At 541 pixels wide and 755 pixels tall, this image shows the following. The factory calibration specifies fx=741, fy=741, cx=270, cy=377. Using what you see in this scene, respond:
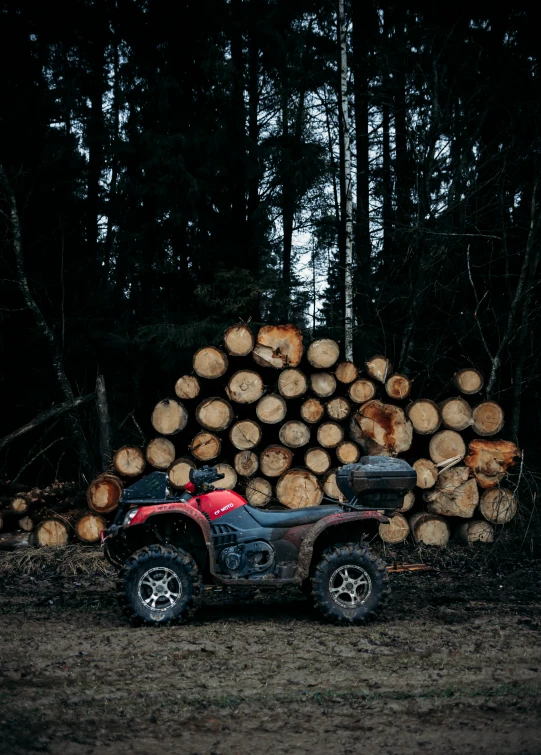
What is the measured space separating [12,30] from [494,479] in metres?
12.4

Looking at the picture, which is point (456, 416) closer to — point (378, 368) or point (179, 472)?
point (378, 368)

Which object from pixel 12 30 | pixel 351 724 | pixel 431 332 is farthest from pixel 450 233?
pixel 12 30

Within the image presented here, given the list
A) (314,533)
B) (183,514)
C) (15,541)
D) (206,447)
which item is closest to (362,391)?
(206,447)

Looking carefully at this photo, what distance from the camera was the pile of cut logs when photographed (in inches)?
354

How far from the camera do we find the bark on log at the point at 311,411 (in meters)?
9.08

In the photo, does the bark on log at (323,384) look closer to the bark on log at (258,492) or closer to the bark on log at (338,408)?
the bark on log at (338,408)

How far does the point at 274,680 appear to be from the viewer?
4551mm

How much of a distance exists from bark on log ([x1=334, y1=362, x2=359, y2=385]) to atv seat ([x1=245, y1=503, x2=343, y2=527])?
3132 mm

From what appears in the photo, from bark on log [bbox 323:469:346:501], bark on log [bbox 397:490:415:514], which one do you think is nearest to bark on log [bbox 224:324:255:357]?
bark on log [bbox 323:469:346:501]

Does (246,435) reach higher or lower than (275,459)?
higher

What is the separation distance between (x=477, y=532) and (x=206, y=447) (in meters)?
3.63

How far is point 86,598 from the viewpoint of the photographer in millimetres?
7156

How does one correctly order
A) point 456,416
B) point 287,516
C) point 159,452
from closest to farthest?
point 287,516
point 159,452
point 456,416

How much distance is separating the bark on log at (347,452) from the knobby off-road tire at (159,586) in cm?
346
